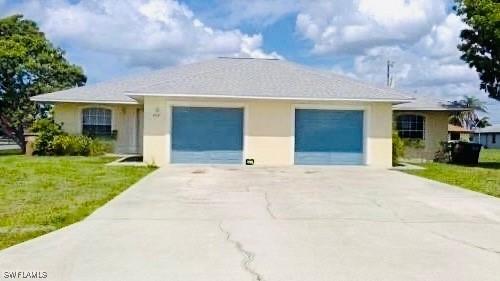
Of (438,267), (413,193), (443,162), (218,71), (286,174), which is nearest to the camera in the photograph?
(438,267)

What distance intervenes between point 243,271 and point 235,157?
15.1 m

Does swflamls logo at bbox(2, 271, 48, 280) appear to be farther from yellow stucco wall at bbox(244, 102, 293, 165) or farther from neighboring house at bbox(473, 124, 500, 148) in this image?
neighboring house at bbox(473, 124, 500, 148)

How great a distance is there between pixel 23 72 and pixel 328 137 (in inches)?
767

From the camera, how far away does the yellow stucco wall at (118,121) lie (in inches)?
1067

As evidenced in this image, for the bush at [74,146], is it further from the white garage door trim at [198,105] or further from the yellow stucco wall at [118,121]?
the white garage door trim at [198,105]

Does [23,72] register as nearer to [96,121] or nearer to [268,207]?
[96,121]

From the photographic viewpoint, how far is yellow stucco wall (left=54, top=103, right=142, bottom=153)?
27.1 metres

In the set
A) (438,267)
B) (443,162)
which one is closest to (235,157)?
(443,162)

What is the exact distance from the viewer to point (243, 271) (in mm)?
6016

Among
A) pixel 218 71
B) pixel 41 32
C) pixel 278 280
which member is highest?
pixel 41 32

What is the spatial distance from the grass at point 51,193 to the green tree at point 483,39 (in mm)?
13673

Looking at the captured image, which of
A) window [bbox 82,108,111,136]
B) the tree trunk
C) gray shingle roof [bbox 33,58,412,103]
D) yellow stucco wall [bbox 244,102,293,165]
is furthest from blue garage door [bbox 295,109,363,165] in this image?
the tree trunk

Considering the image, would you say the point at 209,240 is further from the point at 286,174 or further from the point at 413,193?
the point at 286,174

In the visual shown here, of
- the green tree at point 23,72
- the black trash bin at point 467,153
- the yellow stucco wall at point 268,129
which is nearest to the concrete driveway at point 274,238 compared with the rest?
the yellow stucco wall at point 268,129
